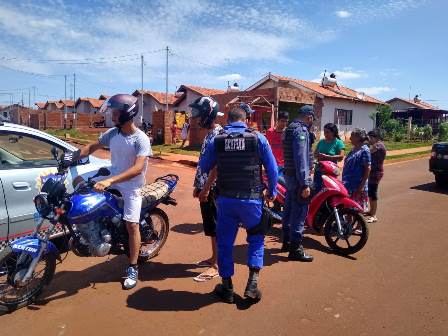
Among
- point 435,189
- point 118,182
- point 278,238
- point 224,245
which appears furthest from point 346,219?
point 435,189

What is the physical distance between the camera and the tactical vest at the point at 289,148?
4.62m

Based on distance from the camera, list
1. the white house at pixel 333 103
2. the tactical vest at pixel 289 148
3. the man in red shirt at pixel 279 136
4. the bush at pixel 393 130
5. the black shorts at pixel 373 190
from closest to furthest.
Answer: the tactical vest at pixel 289 148 → the black shorts at pixel 373 190 → the man in red shirt at pixel 279 136 → the white house at pixel 333 103 → the bush at pixel 393 130

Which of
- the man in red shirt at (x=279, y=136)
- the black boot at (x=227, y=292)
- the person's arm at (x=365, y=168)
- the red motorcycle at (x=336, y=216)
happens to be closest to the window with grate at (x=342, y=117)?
the man in red shirt at (x=279, y=136)

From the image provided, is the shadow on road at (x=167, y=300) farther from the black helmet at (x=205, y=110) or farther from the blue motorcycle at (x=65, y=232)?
the black helmet at (x=205, y=110)

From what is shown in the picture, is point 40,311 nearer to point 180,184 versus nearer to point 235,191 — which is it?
point 235,191

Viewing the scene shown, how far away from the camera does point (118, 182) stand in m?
3.68

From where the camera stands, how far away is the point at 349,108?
28562mm

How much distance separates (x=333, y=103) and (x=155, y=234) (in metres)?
24.3

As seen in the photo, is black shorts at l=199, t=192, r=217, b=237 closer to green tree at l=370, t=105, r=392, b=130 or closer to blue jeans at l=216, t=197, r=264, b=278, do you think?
blue jeans at l=216, t=197, r=264, b=278

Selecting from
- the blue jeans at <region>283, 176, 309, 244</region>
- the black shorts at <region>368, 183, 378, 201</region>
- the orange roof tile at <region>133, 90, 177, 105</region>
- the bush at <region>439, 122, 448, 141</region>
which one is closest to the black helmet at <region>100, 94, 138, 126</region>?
the blue jeans at <region>283, 176, 309, 244</region>

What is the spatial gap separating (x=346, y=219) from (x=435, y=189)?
6398 millimetres

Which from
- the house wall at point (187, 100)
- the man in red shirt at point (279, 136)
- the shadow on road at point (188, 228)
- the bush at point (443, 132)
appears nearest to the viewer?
the shadow on road at point (188, 228)

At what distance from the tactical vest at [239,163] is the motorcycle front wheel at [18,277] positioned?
1789 mm

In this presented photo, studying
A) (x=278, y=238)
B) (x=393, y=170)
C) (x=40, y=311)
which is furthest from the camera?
(x=393, y=170)
